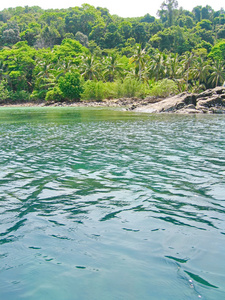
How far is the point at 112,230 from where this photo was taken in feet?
17.4

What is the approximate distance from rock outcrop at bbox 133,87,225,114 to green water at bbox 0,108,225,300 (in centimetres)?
3425

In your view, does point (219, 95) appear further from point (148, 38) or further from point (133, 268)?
point (148, 38)

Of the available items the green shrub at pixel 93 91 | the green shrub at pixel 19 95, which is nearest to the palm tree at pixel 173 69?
the green shrub at pixel 93 91

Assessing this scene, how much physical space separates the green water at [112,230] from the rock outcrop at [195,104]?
3425 centimetres

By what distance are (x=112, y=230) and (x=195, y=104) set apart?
44649mm

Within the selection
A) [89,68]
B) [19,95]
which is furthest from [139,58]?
[19,95]

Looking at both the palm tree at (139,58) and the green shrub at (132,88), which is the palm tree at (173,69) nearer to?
the palm tree at (139,58)

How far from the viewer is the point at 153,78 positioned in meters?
79.4

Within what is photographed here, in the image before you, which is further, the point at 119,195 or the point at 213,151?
the point at 213,151

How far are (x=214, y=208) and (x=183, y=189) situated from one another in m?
1.36

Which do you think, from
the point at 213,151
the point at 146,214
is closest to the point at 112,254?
the point at 146,214

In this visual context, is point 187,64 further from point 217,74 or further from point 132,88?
point 132,88

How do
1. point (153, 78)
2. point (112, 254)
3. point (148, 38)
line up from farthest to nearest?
point (148, 38)
point (153, 78)
point (112, 254)

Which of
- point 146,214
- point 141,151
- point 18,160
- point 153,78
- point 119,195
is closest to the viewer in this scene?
point 146,214
